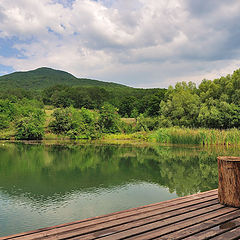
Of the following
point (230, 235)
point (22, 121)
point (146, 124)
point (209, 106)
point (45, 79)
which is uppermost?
point (45, 79)

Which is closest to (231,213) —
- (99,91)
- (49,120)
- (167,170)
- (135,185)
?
(135,185)

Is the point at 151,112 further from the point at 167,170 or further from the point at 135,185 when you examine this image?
the point at 135,185

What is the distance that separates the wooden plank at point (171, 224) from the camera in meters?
2.34

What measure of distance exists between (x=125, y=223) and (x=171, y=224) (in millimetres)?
486

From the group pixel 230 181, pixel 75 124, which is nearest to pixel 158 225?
pixel 230 181

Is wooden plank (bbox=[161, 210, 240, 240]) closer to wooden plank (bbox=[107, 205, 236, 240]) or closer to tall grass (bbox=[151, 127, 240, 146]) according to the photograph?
wooden plank (bbox=[107, 205, 236, 240])

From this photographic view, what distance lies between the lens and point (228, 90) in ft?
70.8

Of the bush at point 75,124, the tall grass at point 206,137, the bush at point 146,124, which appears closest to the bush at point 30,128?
the bush at point 75,124

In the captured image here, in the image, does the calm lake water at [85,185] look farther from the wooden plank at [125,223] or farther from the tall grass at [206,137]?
the tall grass at [206,137]

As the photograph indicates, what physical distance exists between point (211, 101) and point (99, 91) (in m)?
22.9

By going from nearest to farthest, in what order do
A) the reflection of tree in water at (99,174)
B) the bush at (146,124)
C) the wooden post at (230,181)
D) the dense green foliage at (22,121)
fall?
the wooden post at (230,181)
the reflection of tree in water at (99,174)
the dense green foliage at (22,121)
the bush at (146,124)

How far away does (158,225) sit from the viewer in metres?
2.57

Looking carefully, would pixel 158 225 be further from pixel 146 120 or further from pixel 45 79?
pixel 45 79

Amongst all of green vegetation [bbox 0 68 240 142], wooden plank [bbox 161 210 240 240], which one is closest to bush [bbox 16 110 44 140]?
green vegetation [bbox 0 68 240 142]
